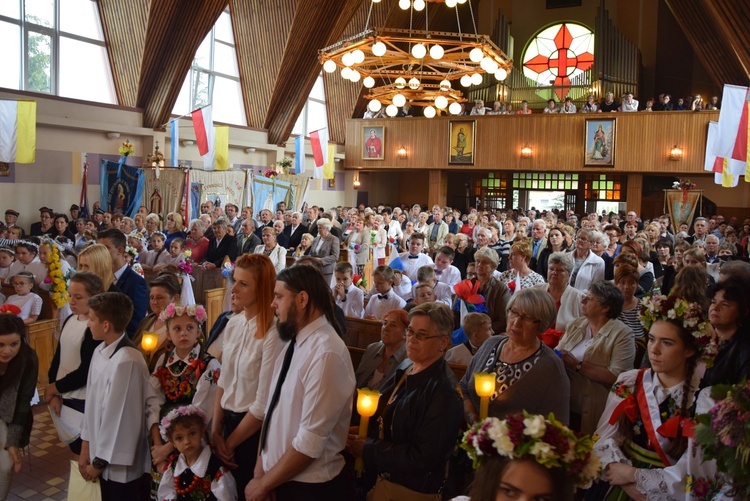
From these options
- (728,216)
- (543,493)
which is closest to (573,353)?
(543,493)

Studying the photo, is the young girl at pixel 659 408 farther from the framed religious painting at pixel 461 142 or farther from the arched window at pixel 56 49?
the framed religious painting at pixel 461 142

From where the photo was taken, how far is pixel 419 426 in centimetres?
272

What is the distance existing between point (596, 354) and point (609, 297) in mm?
382

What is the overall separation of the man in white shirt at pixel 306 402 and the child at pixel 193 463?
417 mm

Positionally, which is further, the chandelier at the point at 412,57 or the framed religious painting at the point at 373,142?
the framed religious painting at the point at 373,142

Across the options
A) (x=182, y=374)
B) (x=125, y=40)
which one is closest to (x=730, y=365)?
(x=182, y=374)

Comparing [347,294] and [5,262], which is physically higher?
[5,262]

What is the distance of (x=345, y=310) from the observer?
6.43m

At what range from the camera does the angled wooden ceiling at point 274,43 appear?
14141 mm

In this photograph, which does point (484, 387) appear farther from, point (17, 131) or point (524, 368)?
point (17, 131)

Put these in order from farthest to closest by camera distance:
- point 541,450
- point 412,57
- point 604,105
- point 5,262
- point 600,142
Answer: point 604,105, point 600,142, point 412,57, point 5,262, point 541,450

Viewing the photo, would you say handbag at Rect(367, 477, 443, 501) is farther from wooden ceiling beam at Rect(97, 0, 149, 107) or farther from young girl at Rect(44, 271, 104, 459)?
wooden ceiling beam at Rect(97, 0, 149, 107)

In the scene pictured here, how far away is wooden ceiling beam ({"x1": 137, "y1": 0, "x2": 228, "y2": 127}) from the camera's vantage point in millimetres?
14116

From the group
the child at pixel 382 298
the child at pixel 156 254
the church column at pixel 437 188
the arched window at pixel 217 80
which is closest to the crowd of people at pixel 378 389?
the child at pixel 382 298
